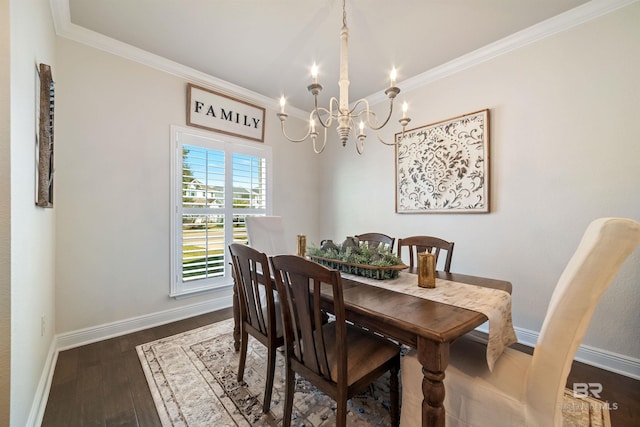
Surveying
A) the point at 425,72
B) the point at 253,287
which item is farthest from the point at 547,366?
the point at 425,72

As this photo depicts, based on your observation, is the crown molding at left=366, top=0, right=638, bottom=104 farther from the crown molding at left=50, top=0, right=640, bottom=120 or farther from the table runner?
the table runner

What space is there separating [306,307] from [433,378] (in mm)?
558

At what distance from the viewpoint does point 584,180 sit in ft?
6.52

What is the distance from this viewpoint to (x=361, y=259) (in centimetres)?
168

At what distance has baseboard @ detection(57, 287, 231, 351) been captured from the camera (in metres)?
2.15

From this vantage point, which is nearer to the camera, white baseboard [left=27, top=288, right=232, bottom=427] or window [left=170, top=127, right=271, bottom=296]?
white baseboard [left=27, top=288, right=232, bottom=427]

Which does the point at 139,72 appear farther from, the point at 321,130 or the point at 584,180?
the point at 584,180

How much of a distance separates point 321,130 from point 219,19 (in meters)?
2.27

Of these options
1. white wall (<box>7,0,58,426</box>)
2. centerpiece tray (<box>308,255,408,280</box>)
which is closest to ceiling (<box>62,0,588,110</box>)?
white wall (<box>7,0,58,426</box>)

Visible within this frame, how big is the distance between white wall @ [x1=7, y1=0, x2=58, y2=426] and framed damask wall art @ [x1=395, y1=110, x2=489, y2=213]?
3.01 metres

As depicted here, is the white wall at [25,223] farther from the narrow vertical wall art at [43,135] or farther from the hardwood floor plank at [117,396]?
the hardwood floor plank at [117,396]

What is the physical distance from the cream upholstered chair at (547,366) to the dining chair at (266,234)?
1598 mm

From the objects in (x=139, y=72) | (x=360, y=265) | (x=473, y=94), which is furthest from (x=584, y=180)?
(x=139, y=72)

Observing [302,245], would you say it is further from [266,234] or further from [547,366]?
[547,366]
